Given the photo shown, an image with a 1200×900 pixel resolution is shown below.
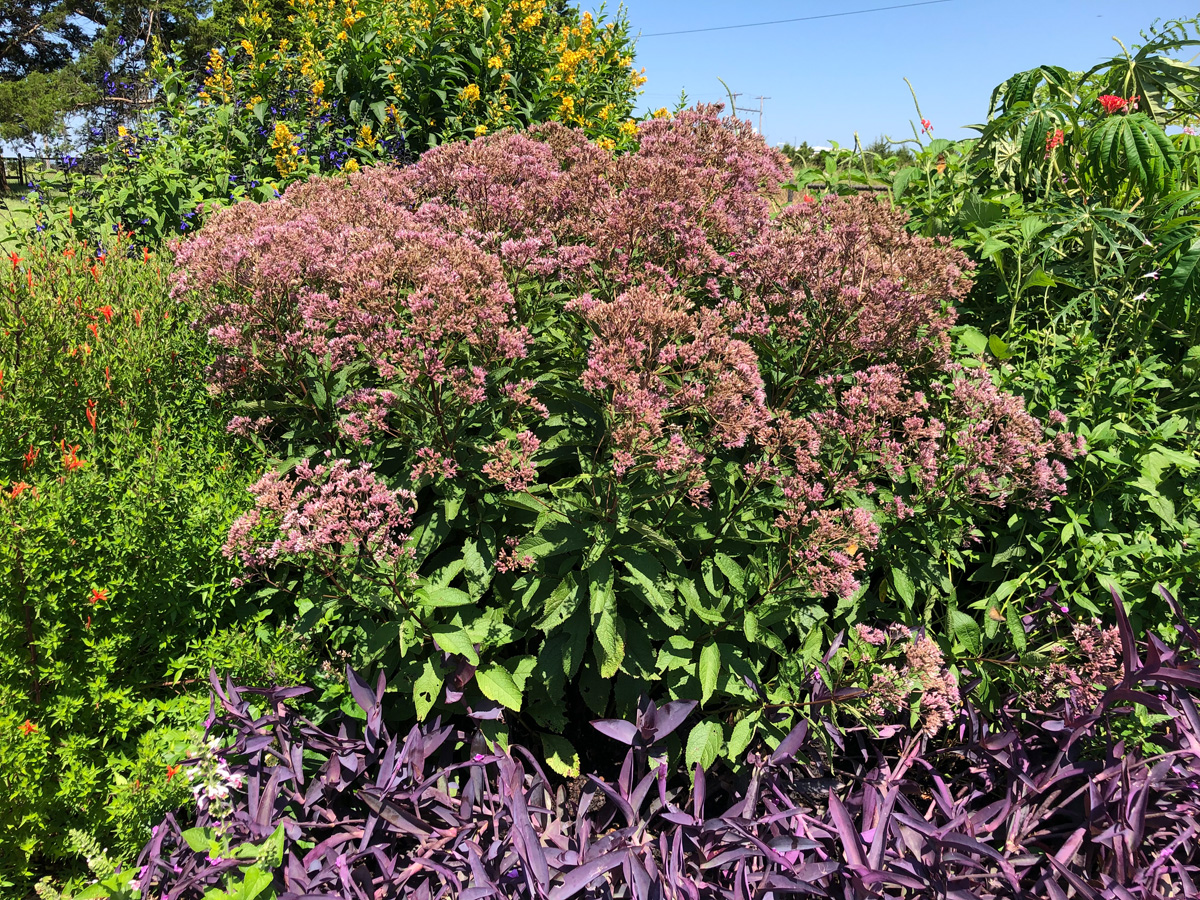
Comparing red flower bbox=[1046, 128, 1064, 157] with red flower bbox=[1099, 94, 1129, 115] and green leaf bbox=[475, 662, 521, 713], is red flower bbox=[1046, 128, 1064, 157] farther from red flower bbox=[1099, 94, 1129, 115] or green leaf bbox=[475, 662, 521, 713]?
green leaf bbox=[475, 662, 521, 713]

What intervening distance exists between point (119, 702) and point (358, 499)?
4.07 ft

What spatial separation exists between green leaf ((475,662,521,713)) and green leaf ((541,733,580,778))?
326 mm

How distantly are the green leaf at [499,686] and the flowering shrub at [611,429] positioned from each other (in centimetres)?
1

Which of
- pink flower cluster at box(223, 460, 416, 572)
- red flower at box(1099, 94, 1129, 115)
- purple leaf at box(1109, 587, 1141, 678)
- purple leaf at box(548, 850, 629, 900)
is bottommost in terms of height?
purple leaf at box(548, 850, 629, 900)

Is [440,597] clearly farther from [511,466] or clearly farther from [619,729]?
[619,729]

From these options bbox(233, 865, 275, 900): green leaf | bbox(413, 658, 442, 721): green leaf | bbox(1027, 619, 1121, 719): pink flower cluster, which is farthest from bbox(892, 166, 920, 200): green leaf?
bbox(233, 865, 275, 900): green leaf

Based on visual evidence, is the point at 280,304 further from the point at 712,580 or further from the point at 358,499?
the point at 712,580

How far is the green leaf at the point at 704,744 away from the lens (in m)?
2.65

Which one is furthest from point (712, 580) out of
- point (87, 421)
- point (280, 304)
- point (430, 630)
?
point (87, 421)

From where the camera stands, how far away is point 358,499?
2.67 metres

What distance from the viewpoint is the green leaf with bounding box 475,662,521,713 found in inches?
104

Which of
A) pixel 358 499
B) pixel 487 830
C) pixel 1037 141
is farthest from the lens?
pixel 1037 141

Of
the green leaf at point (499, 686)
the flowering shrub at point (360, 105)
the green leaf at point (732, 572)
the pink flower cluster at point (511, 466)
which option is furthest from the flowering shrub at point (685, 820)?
the flowering shrub at point (360, 105)

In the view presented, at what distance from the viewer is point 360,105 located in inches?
269
